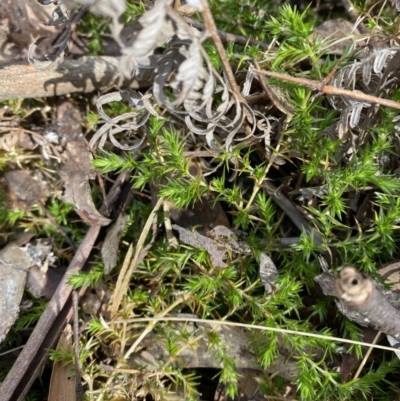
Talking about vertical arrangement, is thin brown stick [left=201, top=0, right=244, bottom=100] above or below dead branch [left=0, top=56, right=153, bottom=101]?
above

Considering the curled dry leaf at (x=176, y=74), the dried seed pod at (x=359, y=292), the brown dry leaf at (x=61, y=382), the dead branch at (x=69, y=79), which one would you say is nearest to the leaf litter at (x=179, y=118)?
the curled dry leaf at (x=176, y=74)

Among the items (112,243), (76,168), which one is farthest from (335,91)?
(76,168)

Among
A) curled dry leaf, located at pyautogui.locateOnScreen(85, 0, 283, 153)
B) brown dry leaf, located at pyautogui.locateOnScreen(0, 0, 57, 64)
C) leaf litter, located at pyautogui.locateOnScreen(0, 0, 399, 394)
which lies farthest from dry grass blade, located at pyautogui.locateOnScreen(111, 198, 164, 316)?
brown dry leaf, located at pyautogui.locateOnScreen(0, 0, 57, 64)

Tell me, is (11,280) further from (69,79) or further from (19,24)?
(19,24)

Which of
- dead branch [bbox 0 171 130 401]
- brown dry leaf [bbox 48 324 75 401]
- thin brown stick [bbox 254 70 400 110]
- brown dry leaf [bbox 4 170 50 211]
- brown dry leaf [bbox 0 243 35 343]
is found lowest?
brown dry leaf [bbox 48 324 75 401]

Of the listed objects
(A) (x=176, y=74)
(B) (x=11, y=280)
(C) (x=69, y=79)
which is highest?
(A) (x=176, y=74)

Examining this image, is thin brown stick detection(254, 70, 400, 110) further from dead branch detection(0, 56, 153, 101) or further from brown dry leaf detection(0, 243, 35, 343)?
brown dry leaf detection(0, 243, 35, 343)

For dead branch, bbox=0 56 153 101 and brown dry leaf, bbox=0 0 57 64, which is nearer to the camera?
dead branch, bbox=0 56 153 101

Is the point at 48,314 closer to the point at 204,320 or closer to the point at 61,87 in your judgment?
the point at 204,320
